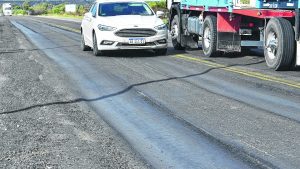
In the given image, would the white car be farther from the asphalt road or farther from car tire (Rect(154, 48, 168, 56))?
the asphalt road

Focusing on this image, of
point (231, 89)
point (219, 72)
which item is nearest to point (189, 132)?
point (231, 89)

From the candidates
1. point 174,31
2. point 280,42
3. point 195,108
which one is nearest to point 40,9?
point 174,31

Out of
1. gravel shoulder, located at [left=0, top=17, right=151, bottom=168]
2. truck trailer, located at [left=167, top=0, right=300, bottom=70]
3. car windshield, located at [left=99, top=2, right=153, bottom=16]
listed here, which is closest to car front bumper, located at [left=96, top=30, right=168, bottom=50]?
car windshield, located at [left=99, top=2, right=153, bottom=16]

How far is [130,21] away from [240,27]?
121 inches

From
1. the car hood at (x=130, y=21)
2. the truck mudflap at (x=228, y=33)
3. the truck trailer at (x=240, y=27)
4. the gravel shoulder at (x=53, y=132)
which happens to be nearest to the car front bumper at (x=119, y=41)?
the car hood at (x=130, y=21)

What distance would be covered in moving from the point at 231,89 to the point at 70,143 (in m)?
4.20

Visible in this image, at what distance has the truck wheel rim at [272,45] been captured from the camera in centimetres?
1180

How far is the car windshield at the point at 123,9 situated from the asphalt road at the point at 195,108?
270 centimetres

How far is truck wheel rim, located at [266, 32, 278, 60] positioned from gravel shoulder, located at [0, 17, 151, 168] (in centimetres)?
449

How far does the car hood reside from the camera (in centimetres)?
1519

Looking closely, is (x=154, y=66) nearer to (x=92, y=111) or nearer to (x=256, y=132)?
(x=92, y=111)

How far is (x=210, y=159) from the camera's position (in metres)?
5.33

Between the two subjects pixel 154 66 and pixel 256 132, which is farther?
pixel 154 66

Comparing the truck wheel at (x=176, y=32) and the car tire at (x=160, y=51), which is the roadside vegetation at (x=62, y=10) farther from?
the car tire at (x=160, y=51)
